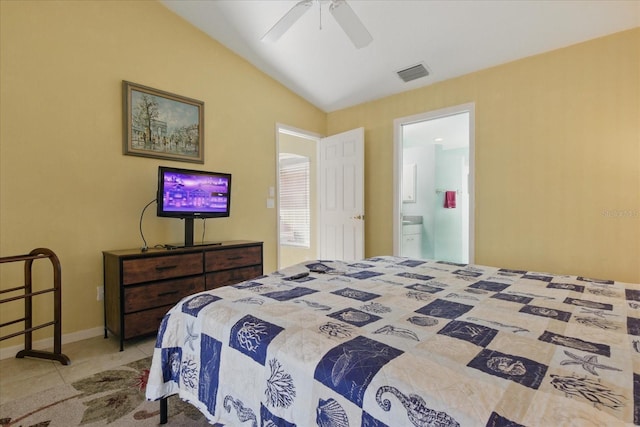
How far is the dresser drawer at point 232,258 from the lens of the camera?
2.92 m

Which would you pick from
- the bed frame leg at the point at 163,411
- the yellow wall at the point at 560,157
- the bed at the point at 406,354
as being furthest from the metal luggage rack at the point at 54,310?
the yellow wall at the point at 560,157

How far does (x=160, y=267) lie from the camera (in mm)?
2576

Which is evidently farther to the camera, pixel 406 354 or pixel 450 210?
pixel 450 210

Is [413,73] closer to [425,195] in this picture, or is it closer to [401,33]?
[401,33]

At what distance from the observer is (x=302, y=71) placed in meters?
3.85

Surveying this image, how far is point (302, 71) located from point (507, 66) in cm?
223

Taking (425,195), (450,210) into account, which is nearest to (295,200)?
(425,195)

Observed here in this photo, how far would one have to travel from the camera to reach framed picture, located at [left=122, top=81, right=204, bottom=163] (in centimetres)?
286

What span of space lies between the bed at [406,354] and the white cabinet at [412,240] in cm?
321

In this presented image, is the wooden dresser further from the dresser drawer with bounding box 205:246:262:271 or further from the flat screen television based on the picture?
the flat screen television

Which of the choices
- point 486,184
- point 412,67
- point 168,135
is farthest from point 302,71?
point 486,184

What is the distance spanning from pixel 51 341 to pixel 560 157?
4637mm

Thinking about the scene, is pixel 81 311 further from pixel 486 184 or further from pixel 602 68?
pixel 602 68

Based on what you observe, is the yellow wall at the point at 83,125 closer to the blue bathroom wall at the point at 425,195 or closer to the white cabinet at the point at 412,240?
the white cabinet at the point at 412,240
